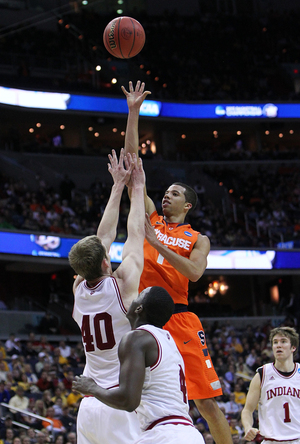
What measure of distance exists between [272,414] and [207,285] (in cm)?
2039

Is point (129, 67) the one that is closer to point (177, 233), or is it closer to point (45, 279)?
point (45, 279)

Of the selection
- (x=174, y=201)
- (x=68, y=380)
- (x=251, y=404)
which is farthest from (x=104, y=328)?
(x=68, y=380)

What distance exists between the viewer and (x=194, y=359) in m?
5.57

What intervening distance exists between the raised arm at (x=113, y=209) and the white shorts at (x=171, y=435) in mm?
1634

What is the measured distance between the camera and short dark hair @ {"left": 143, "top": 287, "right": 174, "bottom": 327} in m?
3.61

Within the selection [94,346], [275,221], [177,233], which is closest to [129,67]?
[275,221]

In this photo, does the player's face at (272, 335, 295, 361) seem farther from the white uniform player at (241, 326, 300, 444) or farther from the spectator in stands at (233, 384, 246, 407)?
the spectator in stands at (233, 384, 246, 407)

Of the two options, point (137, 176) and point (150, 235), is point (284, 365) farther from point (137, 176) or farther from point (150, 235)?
point (137, 176)

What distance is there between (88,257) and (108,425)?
1.13m

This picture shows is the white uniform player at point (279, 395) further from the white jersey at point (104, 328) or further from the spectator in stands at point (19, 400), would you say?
the spectator in stands at point (19, 400)

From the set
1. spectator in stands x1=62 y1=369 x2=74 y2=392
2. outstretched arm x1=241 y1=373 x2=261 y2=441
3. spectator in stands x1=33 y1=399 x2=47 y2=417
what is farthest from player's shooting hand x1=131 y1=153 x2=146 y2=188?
spectator in stands x1=62 y1=369 x2=74 y2=392

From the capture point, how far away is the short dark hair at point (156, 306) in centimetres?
361

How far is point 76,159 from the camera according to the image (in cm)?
2662

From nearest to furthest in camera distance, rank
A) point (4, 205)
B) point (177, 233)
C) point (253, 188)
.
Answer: point (177, 233)
point (4, 205)
point (253, 188)
